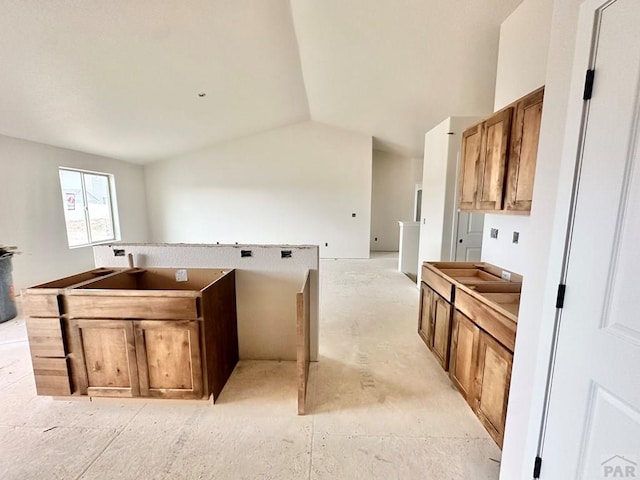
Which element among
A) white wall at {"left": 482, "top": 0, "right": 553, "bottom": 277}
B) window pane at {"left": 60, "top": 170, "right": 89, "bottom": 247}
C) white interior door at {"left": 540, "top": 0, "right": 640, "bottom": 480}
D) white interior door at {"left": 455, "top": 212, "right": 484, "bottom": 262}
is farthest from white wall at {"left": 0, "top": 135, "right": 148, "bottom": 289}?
white interior door at {"left": 455, "top": 212, "right": 484, "bottom": 262}

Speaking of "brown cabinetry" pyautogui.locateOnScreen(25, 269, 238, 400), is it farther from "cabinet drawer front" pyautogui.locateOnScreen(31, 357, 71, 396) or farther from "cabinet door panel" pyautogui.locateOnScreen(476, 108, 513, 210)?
"cabinet door panel" pyautogui.locateOnScreen(476, 108, 513, 210)

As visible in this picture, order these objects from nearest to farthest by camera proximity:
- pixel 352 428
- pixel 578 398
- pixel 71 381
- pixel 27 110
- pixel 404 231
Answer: pixel 578 398, pixel 352 428, pixel 71 381, pixel 27 110, pixel 404 231

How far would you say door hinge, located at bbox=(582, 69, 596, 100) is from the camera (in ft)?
3.05

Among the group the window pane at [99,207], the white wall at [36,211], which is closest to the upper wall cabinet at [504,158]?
the white wall at [36,211]

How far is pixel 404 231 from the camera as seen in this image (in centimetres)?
567

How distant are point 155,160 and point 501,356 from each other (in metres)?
8.00

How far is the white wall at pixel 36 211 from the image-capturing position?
388 cm

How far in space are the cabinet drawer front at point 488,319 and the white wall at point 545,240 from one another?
21 cm

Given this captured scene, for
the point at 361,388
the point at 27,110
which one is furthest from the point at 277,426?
the point at 27,110

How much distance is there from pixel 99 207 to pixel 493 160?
7.06 metres

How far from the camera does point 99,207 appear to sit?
593 cm

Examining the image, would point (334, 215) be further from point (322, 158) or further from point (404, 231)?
point (404, 231)

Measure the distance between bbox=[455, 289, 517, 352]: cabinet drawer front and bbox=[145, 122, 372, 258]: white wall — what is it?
511 centimetres

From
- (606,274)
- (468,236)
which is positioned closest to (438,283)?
(606,274)
